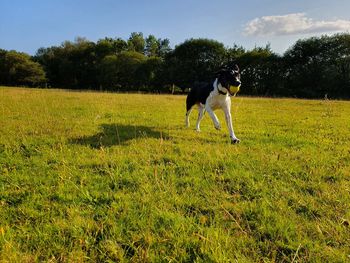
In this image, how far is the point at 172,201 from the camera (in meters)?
3.93

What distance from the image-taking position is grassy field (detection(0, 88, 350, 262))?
2.97 meters

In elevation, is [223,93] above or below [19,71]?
below

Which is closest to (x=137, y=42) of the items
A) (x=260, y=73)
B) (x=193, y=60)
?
(x=193, y=60)

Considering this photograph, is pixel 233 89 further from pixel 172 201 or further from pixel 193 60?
pixel 193 60

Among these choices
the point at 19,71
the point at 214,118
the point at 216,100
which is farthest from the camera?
the point at 19,71

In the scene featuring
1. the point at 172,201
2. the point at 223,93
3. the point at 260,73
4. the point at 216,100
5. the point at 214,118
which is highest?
the point at 260,73

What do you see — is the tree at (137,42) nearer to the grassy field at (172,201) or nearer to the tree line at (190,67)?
the tree line at (190,67)

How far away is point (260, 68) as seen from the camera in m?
48.4

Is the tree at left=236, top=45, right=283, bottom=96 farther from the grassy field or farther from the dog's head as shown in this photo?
the grassy field

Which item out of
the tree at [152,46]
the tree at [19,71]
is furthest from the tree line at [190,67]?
the tree at [152,46]

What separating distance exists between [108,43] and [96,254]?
225ft

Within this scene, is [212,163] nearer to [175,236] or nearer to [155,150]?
[155,150]

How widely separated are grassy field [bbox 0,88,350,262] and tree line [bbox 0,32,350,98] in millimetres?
30584

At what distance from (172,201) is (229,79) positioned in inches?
178
